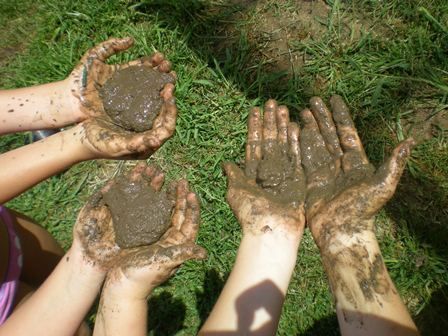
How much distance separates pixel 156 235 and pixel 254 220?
496 millimetres

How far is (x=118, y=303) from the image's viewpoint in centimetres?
194

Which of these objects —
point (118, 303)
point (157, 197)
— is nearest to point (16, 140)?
point (157, 197)

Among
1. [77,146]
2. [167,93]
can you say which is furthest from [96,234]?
[167,93]

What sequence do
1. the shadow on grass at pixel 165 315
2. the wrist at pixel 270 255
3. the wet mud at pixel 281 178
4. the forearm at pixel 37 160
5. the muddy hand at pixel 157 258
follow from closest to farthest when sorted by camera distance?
the muddy hand at pixel 157 258
the wrist at pixel 270 255
the forearm at pixel 37 160
the wet mud at pixel 281 178
the shadow on grass at pixel 165 315

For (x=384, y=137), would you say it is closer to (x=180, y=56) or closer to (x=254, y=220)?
(x=254, y=220)

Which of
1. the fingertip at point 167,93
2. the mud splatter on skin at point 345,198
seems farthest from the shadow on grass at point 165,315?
the fingertip at point 167,93

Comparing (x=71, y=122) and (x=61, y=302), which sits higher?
(x=71, y=122)

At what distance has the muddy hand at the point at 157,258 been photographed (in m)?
1.90

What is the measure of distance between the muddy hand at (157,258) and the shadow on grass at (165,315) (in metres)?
1.10

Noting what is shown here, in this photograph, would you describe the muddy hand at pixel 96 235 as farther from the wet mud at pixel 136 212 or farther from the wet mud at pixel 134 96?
the wet mud at pixel 134 96

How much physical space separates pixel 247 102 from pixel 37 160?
1.55 m

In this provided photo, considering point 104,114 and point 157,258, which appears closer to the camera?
point 157,258

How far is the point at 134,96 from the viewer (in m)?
2.43

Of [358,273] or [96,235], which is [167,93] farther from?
[358,273]
